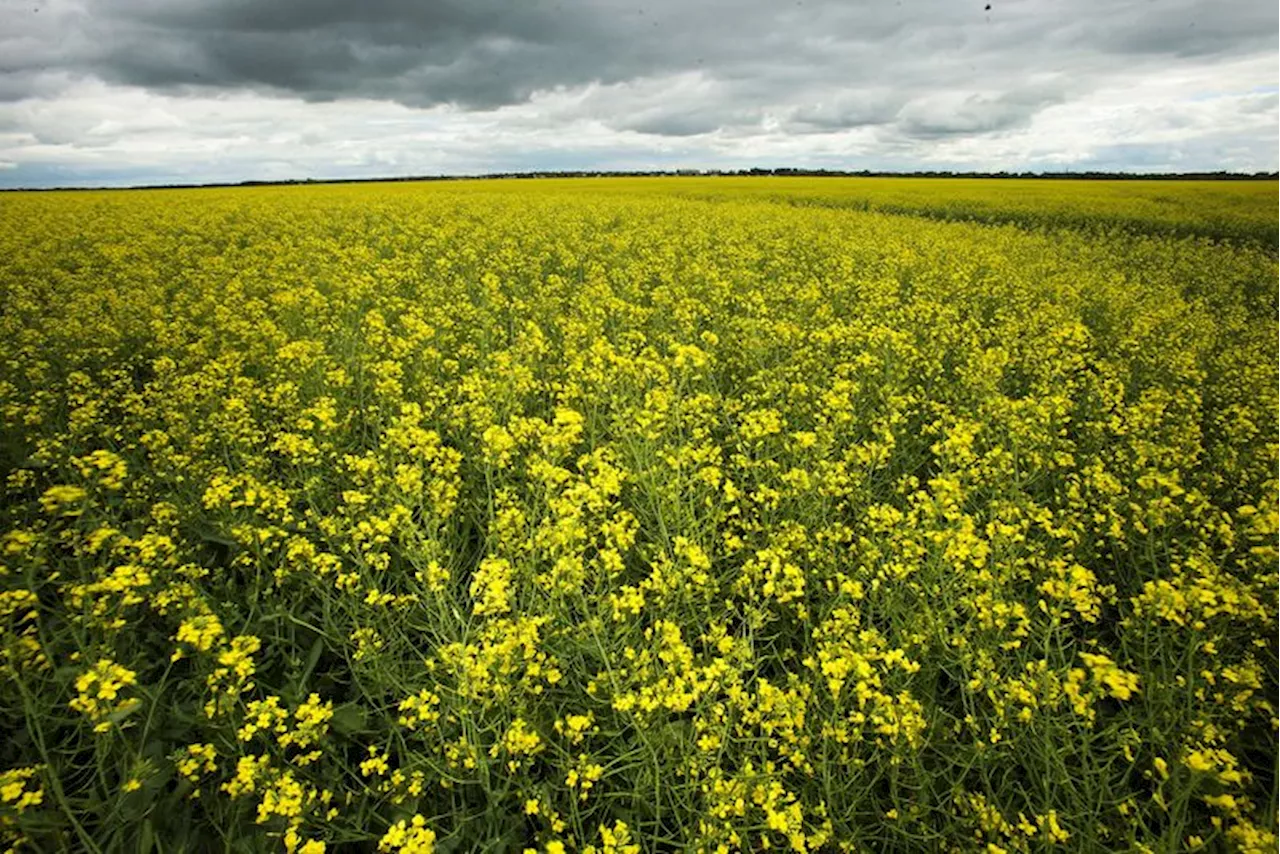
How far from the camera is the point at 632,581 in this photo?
4008mm

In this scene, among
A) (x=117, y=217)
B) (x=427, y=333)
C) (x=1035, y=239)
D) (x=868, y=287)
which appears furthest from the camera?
(x=117, y=217)

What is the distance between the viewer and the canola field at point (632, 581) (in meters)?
2.54

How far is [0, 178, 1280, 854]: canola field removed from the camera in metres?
2.54

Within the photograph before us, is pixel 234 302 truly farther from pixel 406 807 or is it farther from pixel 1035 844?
pixel 1035 844

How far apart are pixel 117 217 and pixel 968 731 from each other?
21.6 m

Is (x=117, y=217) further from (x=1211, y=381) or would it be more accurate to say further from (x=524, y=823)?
(x=1211, y=381)

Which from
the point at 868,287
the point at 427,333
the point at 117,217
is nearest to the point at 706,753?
the point at 427,333

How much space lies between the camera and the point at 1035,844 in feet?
8.42

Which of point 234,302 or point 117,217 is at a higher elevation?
point 117,217

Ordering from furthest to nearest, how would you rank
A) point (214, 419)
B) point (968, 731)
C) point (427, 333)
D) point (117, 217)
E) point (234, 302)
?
point (117, 217)
point (234, 302)
point (427, 333)
point (214, 419)
point (968, 731)

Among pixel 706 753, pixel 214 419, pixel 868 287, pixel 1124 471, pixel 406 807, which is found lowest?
pixel 406 807

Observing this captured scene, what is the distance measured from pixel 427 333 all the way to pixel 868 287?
5.95m

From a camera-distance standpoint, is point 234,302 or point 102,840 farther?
point 234,302

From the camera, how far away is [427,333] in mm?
6121
